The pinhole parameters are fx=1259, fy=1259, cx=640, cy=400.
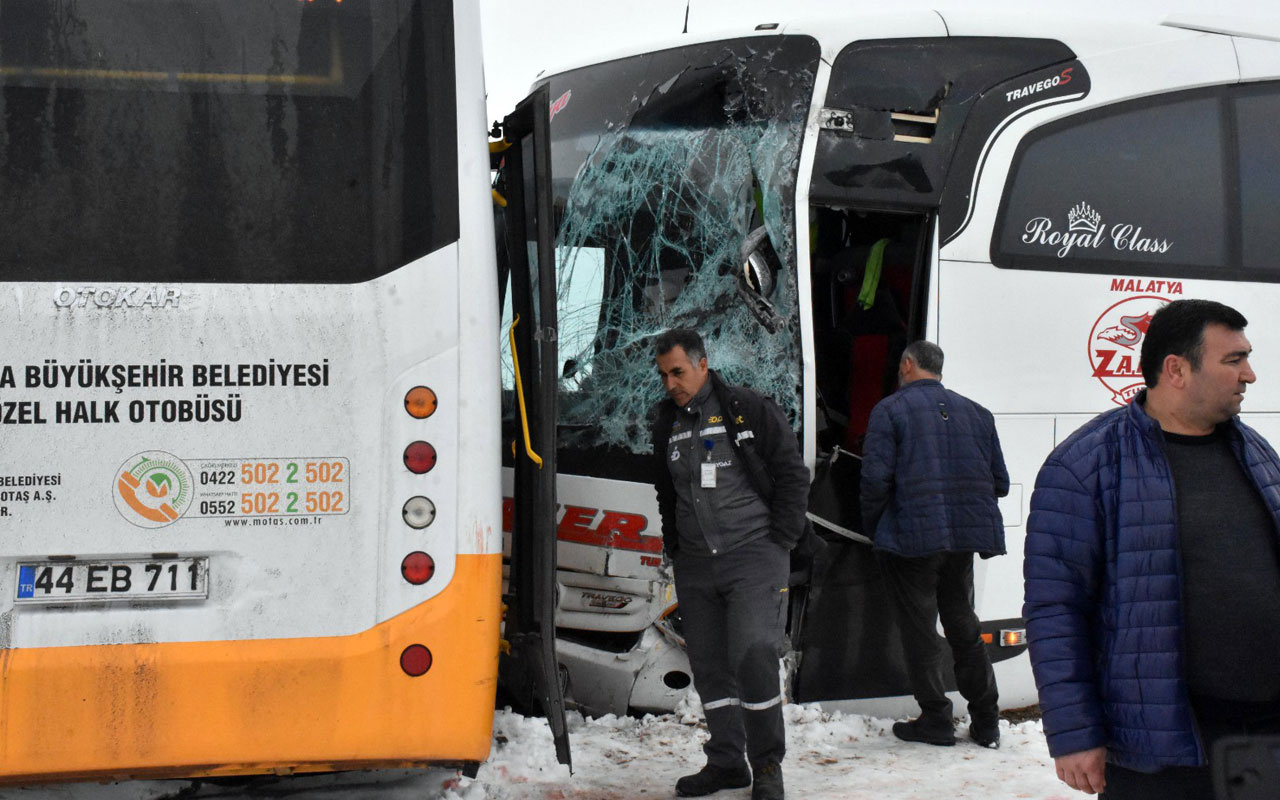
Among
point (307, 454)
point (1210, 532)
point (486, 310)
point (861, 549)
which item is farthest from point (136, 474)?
point (861, 549)

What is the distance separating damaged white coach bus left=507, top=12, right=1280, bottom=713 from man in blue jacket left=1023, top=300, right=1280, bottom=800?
9.34 ft

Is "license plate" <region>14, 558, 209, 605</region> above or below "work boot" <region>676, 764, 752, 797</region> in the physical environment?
above

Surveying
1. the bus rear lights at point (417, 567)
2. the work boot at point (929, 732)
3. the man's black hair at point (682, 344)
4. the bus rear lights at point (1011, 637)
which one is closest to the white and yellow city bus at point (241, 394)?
the bus rear lights at point (417, 567)

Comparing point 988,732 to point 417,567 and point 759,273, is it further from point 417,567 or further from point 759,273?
point 417,567

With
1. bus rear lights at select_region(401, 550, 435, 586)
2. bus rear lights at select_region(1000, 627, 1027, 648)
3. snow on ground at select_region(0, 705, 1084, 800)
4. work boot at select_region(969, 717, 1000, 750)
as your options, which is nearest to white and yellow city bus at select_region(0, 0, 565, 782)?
bus rear lights at select_region(401, 550, 435, 586)

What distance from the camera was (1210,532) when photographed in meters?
2.80

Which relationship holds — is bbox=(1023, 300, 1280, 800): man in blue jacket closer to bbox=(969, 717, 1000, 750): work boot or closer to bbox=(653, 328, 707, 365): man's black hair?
bbox=(653, 328, 707, 365): man's black hair

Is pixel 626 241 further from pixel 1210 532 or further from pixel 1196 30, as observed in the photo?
pixel 1210 532

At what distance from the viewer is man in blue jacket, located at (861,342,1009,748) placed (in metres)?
5.69

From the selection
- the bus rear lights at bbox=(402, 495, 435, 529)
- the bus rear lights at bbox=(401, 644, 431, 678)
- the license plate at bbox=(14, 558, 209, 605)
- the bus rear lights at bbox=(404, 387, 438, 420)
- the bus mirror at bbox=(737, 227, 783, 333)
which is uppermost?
the bus mirror at bbox=(737, 227, 783, 333)

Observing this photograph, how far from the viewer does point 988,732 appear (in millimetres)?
5855

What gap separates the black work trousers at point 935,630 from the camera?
18.9 feet

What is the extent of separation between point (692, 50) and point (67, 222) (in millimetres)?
3442

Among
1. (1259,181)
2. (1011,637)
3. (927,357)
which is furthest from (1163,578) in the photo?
(1259,181)
